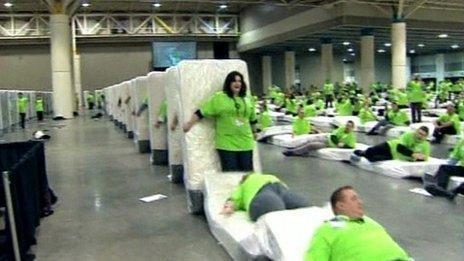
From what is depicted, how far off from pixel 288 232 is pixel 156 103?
741 cm

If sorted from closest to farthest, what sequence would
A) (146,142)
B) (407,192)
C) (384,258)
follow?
(384,258), (407,192), (146,142)

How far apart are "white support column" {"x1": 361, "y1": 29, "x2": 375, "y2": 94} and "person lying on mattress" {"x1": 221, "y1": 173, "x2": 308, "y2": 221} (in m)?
28.5

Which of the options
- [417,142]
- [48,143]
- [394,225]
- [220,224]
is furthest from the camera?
[48,143]

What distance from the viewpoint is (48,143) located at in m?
17.1

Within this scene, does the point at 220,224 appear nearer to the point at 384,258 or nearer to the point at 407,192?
the point at 384,258

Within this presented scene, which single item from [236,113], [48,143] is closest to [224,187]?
[236,113]

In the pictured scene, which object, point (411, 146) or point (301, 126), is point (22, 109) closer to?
point (301, 126)

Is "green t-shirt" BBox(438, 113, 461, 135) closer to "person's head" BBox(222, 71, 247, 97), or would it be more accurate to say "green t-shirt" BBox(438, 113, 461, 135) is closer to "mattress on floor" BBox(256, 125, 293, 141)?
"mattress on floor" BBox(256, 125, 293, 141)

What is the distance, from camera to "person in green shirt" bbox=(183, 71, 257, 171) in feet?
23.2

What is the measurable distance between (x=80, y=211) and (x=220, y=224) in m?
2.67

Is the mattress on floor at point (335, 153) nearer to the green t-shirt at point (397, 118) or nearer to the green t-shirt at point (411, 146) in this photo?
the green t-shirt at point (411, 146)

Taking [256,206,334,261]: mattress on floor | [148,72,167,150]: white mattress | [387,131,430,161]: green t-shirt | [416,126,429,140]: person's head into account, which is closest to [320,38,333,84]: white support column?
[148,72,167,150]: white mattress

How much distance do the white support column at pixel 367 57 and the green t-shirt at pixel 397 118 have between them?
16364 mm

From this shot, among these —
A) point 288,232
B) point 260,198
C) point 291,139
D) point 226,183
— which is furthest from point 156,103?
point 288,232
